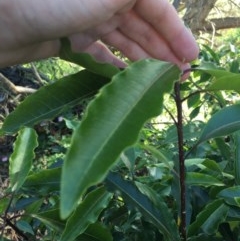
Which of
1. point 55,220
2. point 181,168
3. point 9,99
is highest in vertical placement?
point 181,168

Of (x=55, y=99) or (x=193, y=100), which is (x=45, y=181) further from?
(x=193, y=100)

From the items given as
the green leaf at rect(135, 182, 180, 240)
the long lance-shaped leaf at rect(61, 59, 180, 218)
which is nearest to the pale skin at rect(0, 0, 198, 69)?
the green leaf at rect(135, 182, 180, 240)

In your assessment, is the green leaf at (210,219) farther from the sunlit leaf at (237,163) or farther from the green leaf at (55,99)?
the green leaf at (55,99)

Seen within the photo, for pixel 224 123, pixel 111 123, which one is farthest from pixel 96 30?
pixel 111 123

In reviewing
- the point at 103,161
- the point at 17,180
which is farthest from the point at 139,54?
the point at 103,161

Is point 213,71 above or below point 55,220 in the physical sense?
above

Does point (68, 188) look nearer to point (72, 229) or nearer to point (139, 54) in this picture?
point (72, 229)

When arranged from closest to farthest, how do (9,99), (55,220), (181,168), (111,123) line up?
(111,123)
(181,168)
(55,220)
(9,99)
